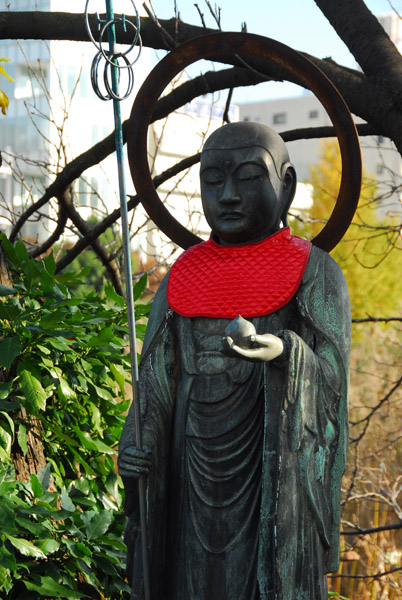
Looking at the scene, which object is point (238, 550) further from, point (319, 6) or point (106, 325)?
point (319, 6)

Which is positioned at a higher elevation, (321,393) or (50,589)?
(321,393)

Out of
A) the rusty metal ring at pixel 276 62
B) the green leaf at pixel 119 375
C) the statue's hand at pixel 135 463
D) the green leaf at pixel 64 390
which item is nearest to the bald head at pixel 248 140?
the rusty metal ring at pixel 276 62

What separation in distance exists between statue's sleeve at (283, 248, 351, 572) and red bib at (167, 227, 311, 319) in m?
0.07

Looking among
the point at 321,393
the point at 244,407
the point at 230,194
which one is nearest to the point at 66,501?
the point at 244,407

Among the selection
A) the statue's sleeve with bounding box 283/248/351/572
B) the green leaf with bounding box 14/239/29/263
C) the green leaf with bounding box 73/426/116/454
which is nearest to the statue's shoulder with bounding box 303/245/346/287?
the statue's sleeve with bounding box 283/248/351/572

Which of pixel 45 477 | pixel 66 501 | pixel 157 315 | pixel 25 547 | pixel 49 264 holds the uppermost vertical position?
pixel 49 264

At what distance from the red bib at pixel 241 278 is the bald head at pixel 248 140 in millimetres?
279

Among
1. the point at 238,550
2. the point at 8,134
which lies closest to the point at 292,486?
the point at 238,550

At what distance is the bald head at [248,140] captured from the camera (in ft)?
11.2

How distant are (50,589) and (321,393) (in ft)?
6.35

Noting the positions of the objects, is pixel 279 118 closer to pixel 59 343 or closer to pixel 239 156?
pixel 59 343

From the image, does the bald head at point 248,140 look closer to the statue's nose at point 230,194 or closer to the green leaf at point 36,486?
the statue's nose at point 230,194

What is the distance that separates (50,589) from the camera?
14.6 feet

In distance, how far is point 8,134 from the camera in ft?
142
